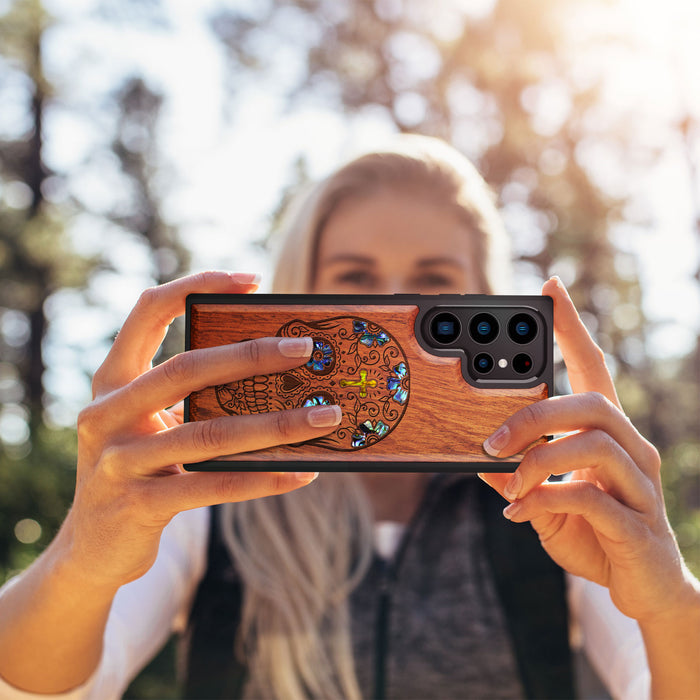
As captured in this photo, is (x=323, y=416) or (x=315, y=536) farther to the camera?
(x=315, y=536)

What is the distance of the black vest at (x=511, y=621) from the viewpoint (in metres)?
2.32

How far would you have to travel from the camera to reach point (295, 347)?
129cm

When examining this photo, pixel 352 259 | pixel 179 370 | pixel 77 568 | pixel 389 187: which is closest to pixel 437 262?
pixel 352 259

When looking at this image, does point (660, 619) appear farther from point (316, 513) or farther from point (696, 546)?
point (696, 546)

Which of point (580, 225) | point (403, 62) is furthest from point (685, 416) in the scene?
point (403, 62)

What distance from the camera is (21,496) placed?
20.9 feet

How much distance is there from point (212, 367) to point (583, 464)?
30.3 inches

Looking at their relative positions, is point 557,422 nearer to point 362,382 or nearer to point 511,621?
point 362,382

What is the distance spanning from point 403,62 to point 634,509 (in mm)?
10391

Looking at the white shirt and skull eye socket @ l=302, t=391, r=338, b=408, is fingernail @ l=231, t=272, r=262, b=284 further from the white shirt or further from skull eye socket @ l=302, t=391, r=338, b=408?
the white shirt

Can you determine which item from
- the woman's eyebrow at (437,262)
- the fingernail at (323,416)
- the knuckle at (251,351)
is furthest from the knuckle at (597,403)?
the woman's eyebrow at (437,262)

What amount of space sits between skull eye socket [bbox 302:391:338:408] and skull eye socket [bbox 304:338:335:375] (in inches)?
1.8

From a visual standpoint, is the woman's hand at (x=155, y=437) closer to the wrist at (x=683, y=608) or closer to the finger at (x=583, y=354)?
the finger at (x=583, y=354)

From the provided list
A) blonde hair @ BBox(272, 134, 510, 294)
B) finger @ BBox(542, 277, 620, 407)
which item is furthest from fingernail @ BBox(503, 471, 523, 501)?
blonde hair @ BBox(272, 134, 510, 294)
